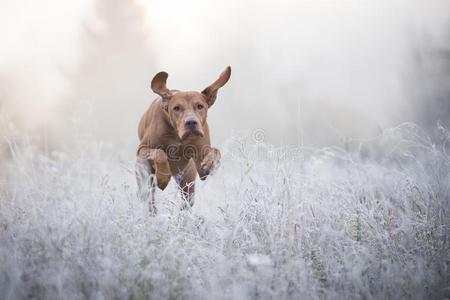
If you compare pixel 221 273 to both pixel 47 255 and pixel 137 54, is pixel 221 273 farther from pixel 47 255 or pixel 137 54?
pixel 137 54

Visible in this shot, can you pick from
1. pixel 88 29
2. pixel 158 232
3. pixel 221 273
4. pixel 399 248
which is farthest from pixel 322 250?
pixel 88 29

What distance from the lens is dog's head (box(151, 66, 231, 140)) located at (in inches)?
206

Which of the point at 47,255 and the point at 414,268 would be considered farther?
the point at 414,268

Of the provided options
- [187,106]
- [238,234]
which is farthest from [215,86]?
[238,234]

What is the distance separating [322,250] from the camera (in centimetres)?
414

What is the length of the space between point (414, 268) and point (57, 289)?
2318mm

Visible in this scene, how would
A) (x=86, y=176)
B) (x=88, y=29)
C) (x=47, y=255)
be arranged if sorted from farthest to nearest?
(x=88, y=29)
(x=86, y=176)
(x=47, y=255)

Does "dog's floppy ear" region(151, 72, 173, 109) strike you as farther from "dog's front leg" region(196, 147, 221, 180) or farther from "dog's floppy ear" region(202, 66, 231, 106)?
"dog's front leg" region(196, 147, 221, 180)

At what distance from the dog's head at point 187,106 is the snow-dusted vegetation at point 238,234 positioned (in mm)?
453

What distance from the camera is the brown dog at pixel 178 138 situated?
5375 millimetres

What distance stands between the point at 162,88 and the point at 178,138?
0.55m

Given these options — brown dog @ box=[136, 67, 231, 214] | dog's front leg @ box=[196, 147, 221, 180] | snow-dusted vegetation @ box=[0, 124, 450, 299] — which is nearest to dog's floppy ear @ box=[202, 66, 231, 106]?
brown dog @ box=[136, 67, 231, 214]

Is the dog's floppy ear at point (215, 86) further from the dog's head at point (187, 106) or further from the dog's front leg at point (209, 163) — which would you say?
the dog's front leg at point (209, 163)

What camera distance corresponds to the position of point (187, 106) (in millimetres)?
5422
